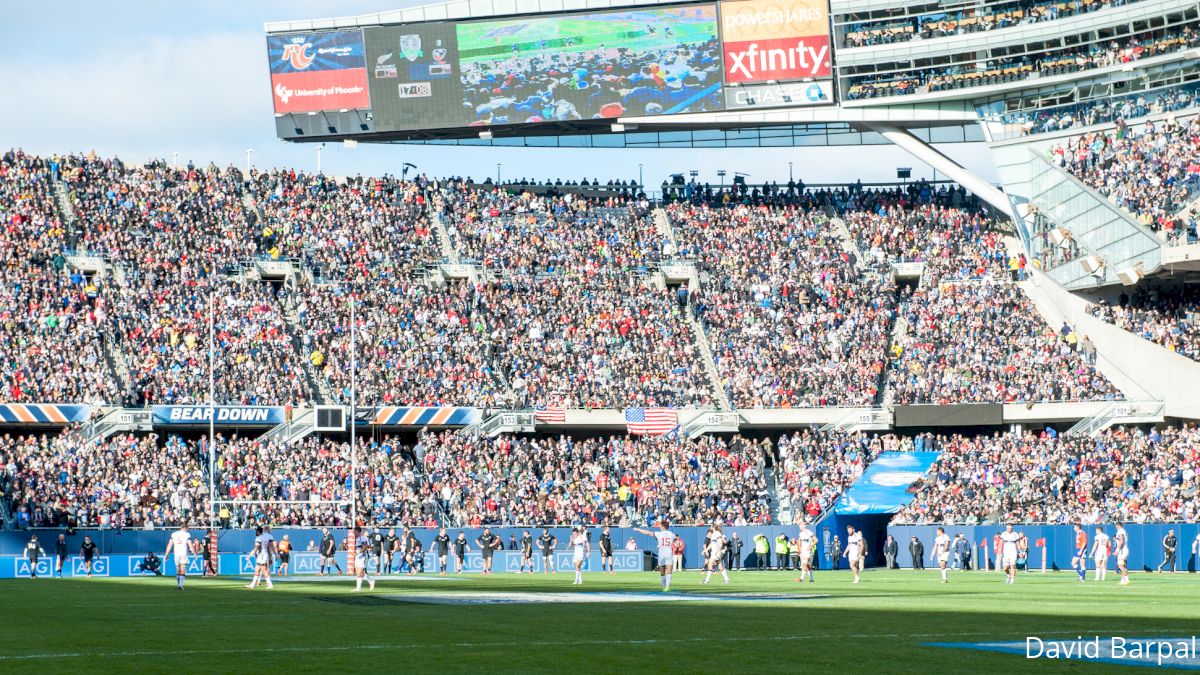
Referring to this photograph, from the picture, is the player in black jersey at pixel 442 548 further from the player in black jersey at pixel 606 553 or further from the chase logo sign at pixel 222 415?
the chase logo sign at pixel 222 415

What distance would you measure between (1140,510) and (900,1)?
2456cm

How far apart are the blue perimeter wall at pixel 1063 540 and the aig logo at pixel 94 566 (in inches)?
1039

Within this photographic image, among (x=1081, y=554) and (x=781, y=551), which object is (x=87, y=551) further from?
(x=1081, y=554)

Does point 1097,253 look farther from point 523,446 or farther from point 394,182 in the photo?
point 394,182

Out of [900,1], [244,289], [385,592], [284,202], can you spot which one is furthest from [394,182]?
[385,592]

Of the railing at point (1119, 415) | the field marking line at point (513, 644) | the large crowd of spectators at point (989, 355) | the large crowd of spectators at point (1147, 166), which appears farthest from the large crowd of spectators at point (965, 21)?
the field marking line at point (513, 644)

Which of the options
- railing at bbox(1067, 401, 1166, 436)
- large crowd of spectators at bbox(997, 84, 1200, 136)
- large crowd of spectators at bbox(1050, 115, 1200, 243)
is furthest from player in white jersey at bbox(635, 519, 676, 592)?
large crowd of spectators at bbox(997, 84, 1200, 136)

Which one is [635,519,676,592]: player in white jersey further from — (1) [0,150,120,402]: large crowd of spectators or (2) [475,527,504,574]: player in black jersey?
(1) [0,150,120,402]: large crowd of spectators

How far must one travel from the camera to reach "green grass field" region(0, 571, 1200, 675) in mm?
18516

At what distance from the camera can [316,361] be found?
61.7 meters

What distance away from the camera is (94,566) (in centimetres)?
4966

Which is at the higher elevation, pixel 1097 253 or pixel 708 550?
pixel 1097 253

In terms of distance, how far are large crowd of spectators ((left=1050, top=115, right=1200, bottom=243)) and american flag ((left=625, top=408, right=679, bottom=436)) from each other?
745 inches

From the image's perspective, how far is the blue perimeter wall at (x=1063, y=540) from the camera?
49969mm
